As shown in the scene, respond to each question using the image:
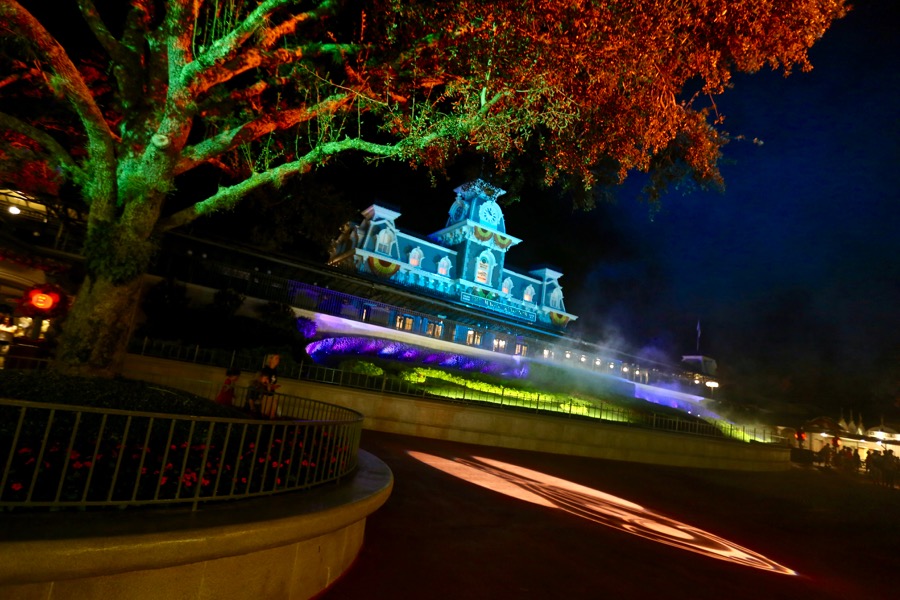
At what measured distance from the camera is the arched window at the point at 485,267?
52.2 m

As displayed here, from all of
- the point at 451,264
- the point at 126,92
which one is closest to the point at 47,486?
the point at 126,92

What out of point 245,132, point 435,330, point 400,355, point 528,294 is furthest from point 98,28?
point 528,294

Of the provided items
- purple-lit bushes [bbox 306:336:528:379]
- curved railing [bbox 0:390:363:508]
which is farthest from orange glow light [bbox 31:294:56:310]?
curved railing [bbox 0:390:363:508]

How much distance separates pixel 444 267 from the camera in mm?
50406

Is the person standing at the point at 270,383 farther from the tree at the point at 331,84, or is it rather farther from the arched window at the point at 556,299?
the arched window at the point at 556,299

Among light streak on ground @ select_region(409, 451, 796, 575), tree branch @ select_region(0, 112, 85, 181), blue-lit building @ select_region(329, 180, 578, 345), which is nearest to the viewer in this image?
tree branch @ select_region(0, 112, 85, 181)

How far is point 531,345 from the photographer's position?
3484cm

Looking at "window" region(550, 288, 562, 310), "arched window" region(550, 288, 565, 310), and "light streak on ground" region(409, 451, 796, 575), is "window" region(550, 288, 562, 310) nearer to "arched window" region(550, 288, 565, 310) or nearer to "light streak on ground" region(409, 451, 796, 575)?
"arched window" region(550, 288, 565, 310)

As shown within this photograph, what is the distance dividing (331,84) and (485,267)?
146ft

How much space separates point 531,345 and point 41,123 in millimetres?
29562

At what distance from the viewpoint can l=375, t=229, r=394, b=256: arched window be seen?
44.5 metres

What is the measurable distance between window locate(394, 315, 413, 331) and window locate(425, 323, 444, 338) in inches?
48.9

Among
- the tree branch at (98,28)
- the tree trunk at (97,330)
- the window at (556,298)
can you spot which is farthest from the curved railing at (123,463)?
the window at (556,298)

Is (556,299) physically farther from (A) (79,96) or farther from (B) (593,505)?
(A) (79,96)
